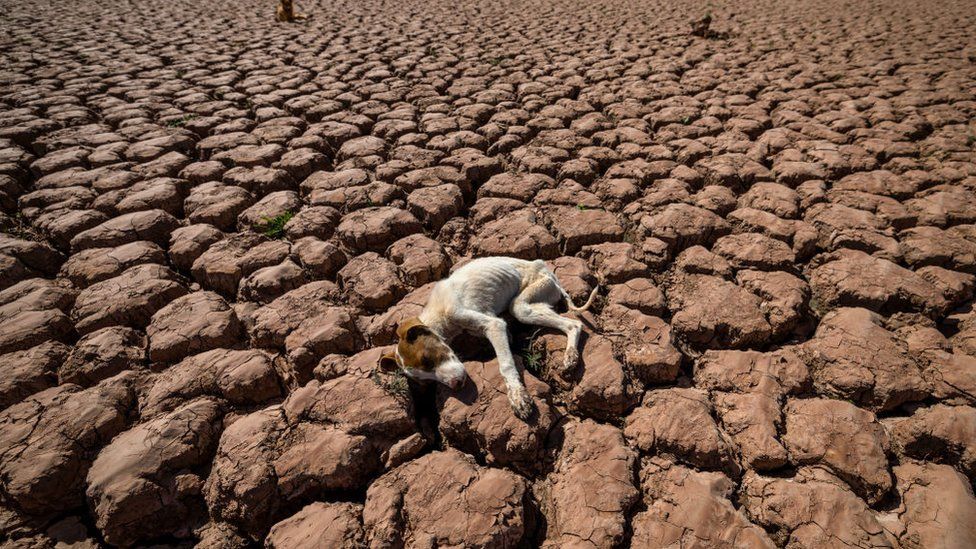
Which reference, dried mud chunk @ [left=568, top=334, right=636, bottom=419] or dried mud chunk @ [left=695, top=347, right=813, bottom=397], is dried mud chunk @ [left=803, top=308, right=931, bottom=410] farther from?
dried mud chunk @ [left=568, top=334, right=636, bottom=419]

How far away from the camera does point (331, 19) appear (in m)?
8.56

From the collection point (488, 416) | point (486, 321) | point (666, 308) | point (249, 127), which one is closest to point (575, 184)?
point (666, 308)

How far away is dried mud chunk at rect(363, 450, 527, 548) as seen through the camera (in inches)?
56.6

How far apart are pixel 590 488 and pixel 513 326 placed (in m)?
0.85

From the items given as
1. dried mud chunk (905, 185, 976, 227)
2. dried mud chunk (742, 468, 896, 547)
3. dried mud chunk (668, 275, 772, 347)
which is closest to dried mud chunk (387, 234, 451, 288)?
dried mud chunk (668, 275, 772, 347)

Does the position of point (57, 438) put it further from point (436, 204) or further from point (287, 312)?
point (436, 204)

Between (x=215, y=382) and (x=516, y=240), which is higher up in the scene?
(x=516, y=240)

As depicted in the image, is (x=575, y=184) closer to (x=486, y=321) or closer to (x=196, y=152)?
(x=486, y=321)

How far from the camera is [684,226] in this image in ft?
8.79

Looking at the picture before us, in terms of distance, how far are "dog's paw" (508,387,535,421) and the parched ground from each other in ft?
0.11

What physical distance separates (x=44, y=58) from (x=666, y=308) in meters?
8.87

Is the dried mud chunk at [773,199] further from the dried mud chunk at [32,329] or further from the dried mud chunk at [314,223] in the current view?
the dried mud chunk at [32,329]

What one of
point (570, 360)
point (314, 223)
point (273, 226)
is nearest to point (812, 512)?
point (570, 360)

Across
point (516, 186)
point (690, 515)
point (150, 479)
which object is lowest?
point (150, 479)
